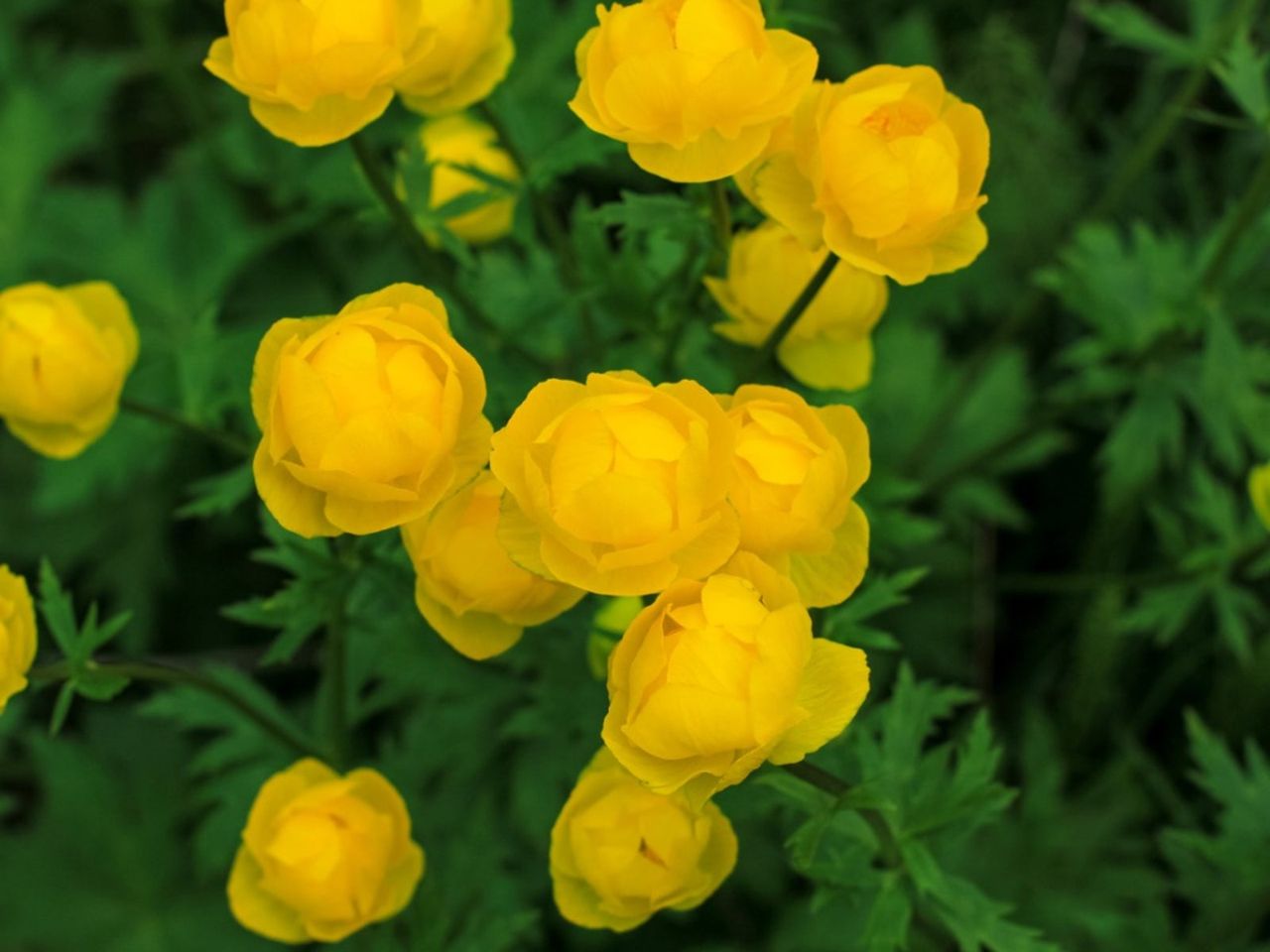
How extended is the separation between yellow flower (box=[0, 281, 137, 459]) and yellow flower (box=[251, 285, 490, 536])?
372 mm

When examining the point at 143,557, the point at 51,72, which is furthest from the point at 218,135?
the point at 143,557

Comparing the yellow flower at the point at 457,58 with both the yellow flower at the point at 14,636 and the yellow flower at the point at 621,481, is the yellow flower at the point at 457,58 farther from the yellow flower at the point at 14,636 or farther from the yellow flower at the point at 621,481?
the yellow flower at the point at 14,636

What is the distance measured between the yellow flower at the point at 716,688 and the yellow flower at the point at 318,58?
0.49m

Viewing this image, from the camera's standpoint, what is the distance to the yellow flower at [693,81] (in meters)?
1.03

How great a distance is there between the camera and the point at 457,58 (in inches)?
49.0

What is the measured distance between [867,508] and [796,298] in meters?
0.35

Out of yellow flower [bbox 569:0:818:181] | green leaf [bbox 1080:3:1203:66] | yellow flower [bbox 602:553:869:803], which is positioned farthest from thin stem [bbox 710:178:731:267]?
green leaf [bbox 1080:3:1203:66]

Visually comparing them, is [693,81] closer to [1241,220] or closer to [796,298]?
[796,298]

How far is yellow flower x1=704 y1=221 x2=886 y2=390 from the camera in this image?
4.06ft

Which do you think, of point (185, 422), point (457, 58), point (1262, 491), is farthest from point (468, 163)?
point (1262, 491)

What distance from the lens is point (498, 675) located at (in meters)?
1.76

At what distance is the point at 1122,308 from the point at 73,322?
138cm

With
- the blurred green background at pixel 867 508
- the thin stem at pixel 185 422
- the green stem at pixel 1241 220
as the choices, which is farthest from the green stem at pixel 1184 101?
the thin stem at pixel 185 422

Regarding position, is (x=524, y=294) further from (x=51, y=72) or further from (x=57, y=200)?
(x=51, y=72)
